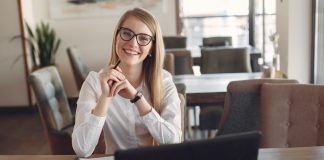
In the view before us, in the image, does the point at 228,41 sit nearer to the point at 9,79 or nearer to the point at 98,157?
the point at 9,79

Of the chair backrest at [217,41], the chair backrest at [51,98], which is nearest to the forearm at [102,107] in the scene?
the chair backrest at [51,98]

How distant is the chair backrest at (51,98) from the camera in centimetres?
271

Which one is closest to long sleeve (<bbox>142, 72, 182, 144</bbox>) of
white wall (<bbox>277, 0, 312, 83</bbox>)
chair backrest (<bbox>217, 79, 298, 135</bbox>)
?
chair backrest (<bbox>217, 79, 298, 135</bbox>)

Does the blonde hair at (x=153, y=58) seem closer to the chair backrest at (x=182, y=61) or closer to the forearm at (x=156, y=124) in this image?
the forearm at (x=156, y=124)

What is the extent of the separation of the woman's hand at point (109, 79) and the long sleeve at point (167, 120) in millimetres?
178

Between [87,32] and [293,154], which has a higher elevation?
[87,32]

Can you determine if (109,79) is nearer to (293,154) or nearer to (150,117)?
(150,117)

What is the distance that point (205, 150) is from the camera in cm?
88

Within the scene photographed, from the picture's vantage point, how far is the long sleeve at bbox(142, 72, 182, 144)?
1667 millimetres

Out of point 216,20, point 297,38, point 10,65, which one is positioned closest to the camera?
point 297,38

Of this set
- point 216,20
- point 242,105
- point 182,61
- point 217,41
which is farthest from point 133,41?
point 216,20

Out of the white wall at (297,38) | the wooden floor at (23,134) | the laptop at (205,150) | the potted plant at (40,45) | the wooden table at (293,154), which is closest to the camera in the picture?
the laptop at (205,150)

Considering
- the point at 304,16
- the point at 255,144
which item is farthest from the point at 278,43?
the point at 255,144

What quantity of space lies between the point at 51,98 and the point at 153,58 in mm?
1282
